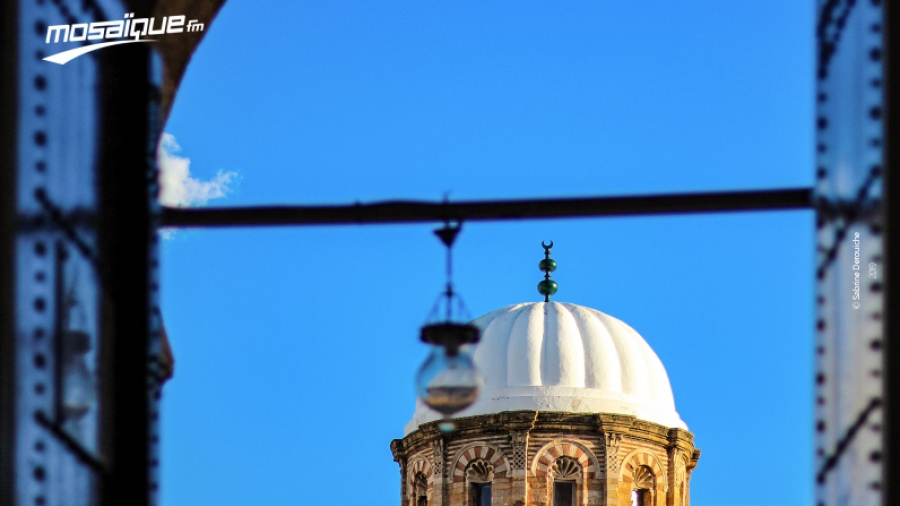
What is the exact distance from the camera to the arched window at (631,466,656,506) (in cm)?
4369

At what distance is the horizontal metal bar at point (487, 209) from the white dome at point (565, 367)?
3296cm

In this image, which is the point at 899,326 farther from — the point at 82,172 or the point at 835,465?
the point at 82,172

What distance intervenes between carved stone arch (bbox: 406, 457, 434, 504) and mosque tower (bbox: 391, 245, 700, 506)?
0.07 metres

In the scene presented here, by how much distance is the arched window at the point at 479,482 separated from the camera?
43.5 meters

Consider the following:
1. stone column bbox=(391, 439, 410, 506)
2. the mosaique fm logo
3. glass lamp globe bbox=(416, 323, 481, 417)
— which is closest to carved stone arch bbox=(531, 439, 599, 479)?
stone column bbox=(391, 439, 410, 506)

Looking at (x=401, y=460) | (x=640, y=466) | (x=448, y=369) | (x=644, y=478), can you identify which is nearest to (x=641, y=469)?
(x=640, y=466)

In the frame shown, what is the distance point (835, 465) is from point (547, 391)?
34.7 metres

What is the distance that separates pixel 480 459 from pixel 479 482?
0.70 m

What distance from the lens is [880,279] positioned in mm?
7559

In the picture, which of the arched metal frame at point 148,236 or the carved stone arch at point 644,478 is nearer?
the arched metal frame at point 148,236

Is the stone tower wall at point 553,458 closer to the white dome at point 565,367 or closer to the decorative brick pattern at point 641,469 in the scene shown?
the decorative brick pattern at point 641,469

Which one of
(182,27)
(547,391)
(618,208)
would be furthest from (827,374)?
(547,391)

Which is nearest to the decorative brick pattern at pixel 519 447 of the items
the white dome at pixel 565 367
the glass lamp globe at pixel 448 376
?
the white dome at pixel 565 367

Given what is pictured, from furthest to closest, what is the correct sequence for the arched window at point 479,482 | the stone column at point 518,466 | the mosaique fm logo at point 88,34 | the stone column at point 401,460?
the stone column at point 401,460, the arched window at point 479,482, the stone column at point 518,466, the mosaique fm logo at point 88,34
